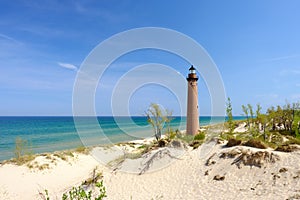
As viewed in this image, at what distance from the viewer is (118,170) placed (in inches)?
523

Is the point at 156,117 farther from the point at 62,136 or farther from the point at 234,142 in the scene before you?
the point at 62,136

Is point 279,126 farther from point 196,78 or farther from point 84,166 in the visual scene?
point 84,166

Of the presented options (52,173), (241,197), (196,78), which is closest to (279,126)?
(196,78)

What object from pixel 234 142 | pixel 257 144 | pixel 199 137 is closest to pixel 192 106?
pixel 199 137

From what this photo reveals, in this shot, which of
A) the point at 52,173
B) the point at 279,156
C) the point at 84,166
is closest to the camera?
the point at 279,156

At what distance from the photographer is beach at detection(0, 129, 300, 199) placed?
28.9ft

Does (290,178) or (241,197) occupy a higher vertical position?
(290,178)

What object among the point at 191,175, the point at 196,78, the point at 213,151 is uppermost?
the point at 196,78

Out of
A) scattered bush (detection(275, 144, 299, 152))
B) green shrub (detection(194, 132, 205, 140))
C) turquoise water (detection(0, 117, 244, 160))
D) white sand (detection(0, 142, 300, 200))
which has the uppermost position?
scattered bush (detection(275, 144, 299, 152))

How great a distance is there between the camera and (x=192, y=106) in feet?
63.8

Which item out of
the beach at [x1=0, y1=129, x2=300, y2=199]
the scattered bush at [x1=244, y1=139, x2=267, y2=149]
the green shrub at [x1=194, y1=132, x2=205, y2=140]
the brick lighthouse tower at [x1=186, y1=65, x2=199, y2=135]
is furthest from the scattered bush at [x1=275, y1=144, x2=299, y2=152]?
the brick lighthouse tower at [x1=186, y1=65, x2=199, y2=135]

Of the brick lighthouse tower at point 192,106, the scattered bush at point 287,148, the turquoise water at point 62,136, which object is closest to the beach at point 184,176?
the scattered bush at point 287,148

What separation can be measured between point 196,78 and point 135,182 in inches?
460

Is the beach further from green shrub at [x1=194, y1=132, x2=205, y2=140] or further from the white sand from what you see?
green shrub at [x1=194, y1=132, x2=205, y2=140]
